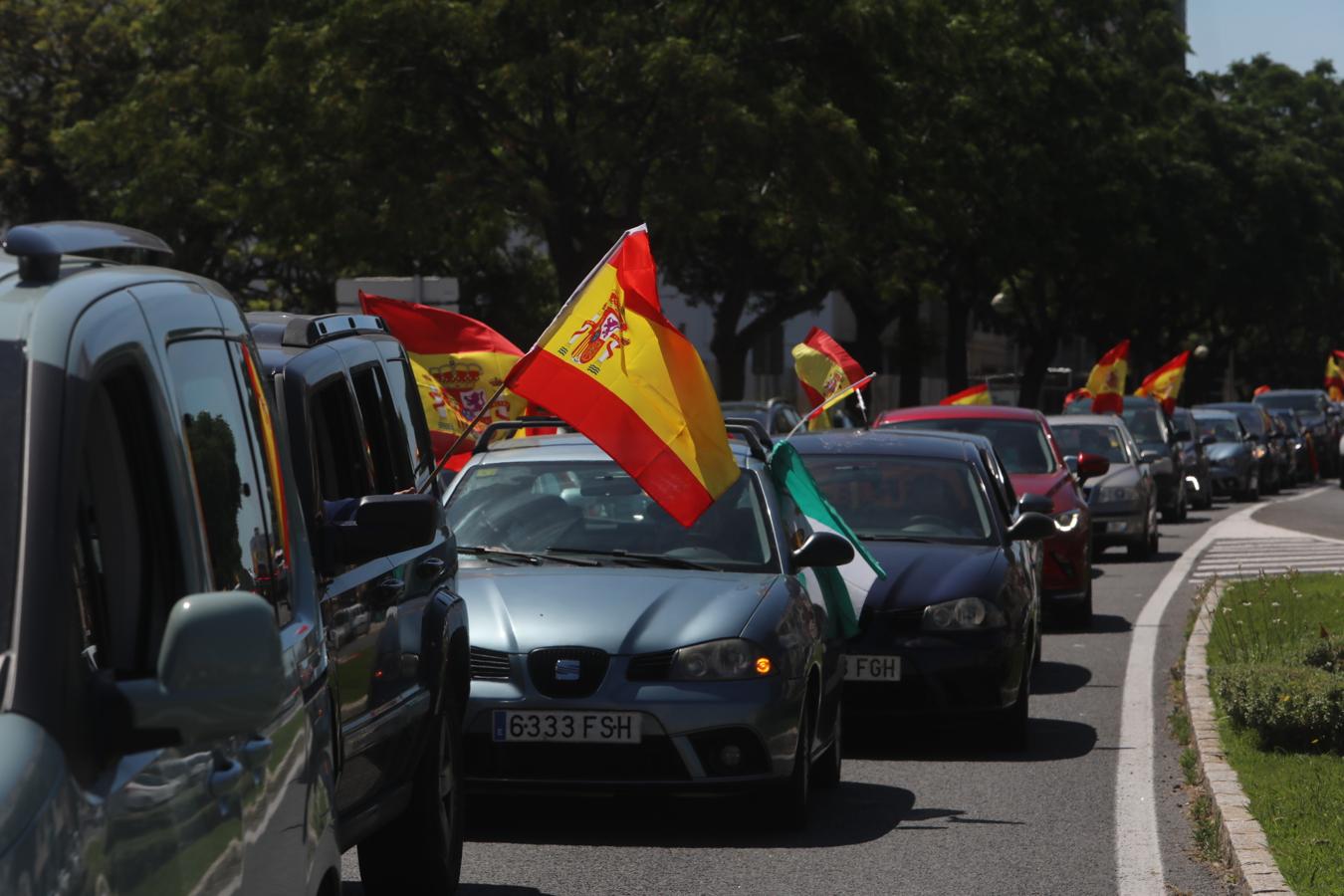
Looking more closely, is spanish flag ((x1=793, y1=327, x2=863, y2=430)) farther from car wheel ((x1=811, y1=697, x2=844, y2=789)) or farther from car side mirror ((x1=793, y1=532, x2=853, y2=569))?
car side mirror ((x1=793, y1=532, x2=853, y2=569))

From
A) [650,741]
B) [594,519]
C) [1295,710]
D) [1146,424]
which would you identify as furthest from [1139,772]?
[1146,424]

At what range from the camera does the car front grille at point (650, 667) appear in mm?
8758

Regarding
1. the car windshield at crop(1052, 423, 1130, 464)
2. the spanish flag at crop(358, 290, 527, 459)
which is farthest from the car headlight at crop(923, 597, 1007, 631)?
the car windshield at crop(1052, 423, 1130, 464)

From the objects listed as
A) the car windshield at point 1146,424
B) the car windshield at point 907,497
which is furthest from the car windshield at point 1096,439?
the car windshield at point 907,497

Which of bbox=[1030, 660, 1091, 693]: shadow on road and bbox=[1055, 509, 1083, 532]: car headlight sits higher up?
bbox=[1055, 509, 1083, 532]: car headlight

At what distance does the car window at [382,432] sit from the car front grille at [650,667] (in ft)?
5.06

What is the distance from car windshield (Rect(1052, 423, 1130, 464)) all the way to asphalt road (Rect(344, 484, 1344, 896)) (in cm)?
1418

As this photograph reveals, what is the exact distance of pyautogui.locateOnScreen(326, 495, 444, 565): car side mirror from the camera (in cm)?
562

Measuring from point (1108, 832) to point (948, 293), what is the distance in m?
50.9

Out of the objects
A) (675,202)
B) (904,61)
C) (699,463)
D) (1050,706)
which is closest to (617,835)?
(699,463)

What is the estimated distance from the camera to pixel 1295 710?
1026 cm

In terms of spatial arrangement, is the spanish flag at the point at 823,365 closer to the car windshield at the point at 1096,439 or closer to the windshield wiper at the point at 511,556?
the car windshield at the point at 1096,439

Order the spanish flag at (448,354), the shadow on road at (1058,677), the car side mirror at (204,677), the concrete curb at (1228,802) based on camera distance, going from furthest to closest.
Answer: the spanish flag at (448,354) → the shadow on road at (1058,677) → the concrete curb at (1228,802) → the car side mirror at (204,677)

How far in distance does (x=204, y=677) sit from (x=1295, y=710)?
7943 millimetres
